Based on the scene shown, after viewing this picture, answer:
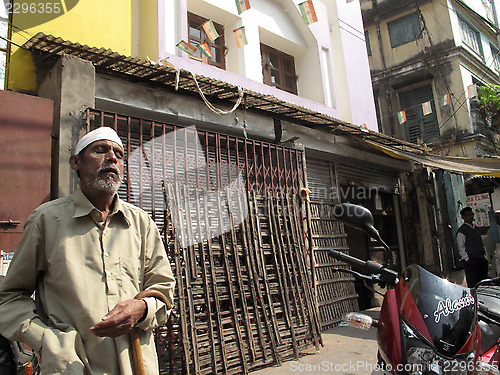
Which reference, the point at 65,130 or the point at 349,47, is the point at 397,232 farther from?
the point at 65,130

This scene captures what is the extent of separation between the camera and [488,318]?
2445 millimetres

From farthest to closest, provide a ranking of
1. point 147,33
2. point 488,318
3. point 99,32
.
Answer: point 147,33 < point 99,32 < point 488,318

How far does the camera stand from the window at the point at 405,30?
15.5 metres

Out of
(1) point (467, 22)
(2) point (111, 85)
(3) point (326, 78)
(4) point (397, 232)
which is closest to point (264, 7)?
(3) point (326, 78)

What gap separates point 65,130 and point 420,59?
15.1 meters

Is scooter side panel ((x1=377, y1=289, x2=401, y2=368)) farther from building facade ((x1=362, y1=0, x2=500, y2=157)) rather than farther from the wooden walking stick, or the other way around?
building facade ((x1=362, y1=0, x2=500, y2=157))

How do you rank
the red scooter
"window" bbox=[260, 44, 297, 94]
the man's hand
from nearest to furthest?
the man's hand → the red scooter → "window" bbox=[260, 44, 297, 94]

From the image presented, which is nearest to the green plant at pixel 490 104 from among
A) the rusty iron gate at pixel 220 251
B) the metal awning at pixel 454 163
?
the metal awning at pixel 454 163

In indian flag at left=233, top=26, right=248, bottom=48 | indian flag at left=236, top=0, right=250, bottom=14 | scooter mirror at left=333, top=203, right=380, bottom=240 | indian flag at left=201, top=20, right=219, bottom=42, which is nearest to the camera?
scooter mirror at left=333, top=203, right=380, bottom=240

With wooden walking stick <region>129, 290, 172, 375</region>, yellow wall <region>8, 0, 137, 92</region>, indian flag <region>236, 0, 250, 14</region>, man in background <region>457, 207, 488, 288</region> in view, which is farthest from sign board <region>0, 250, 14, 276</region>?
man in background <region>457, 207, 488, 288</region>

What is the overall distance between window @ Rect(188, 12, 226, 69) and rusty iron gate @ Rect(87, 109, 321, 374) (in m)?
2.42

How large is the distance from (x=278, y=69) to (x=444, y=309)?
7.35 metres

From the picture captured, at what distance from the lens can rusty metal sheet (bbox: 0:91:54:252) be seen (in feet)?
12.3

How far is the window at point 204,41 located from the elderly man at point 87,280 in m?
5.29
